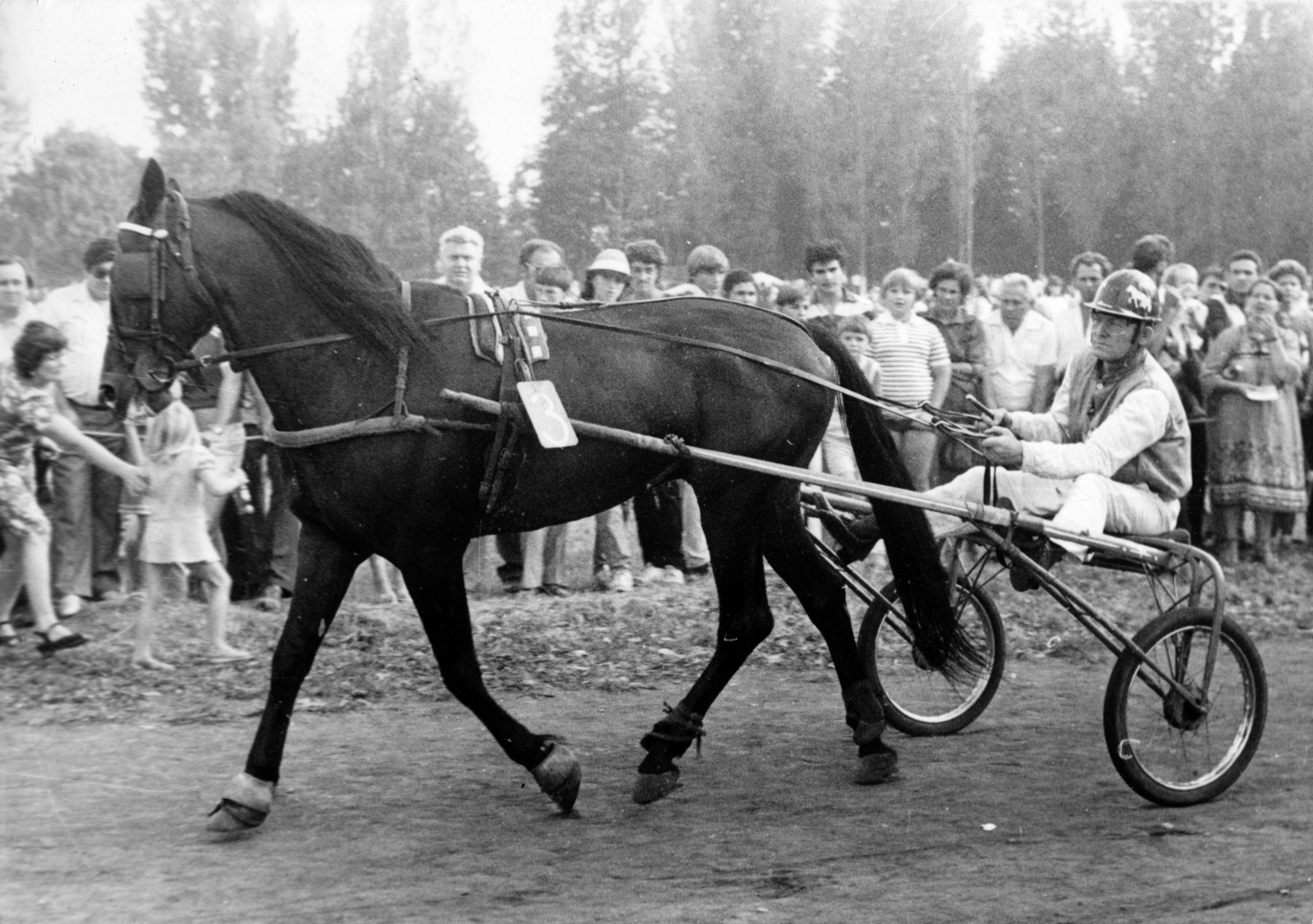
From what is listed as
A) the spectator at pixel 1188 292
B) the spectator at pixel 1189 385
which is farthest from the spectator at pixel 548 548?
the spectator at pixel 1188 292

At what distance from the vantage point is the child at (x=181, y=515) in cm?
607

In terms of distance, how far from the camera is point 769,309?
4969 millimetres

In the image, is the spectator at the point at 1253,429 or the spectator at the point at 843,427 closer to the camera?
the spectator at the point at 843,427

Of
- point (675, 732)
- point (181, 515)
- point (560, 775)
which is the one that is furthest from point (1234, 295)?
point (560, 775)

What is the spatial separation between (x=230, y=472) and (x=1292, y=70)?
7.80m

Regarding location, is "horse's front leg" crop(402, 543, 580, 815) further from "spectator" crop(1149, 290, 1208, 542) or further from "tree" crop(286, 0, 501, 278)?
"spectator" crop(1149, 290, 1208, 542)

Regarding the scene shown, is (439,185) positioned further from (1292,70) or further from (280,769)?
(1292,70)

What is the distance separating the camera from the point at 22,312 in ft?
22.4

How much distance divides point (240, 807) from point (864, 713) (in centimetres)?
204

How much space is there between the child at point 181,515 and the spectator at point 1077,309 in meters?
5.18

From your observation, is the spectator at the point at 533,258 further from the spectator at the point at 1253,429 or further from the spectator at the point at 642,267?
the spectator at the point at 1253,429

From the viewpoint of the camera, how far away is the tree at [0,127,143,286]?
22.6 ft

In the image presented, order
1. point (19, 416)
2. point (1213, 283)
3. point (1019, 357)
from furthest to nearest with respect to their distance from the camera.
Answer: point (1213, 283) → point (1019, 357) → point (19, 416)

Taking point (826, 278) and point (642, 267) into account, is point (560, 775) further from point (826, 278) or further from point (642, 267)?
point (826, 278)
